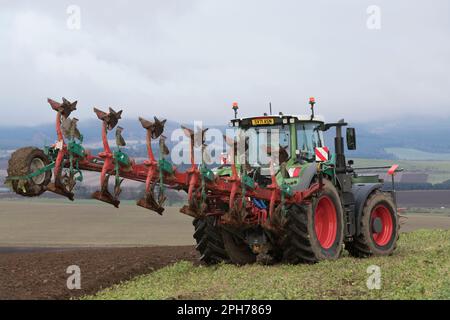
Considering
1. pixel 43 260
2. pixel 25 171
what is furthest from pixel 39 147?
pixel 43 260

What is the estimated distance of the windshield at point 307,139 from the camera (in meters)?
11.5

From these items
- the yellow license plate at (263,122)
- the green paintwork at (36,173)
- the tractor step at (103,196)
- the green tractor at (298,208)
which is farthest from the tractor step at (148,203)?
the yellow license plate at (263,122)

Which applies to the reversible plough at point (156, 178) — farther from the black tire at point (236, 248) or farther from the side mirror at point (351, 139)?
the side mirror at point (351, 139)

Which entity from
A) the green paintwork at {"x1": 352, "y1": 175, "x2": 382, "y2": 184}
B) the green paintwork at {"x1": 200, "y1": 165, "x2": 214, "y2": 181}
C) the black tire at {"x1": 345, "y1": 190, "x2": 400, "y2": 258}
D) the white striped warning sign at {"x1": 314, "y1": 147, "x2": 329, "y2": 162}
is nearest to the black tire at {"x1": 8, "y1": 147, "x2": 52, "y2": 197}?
the green paintwork at {"x1": 200, "y1": 165, "x2": 214, "y2": 181}

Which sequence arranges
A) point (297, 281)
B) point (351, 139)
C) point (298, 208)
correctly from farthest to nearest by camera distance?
point (351, 139)
point (298, 208)
point (297, 281)

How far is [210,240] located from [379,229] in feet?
12.1

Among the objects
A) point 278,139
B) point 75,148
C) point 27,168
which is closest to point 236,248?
point 278,139

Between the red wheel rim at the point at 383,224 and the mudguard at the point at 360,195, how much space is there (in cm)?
56

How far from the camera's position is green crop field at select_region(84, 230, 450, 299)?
24.7 feet

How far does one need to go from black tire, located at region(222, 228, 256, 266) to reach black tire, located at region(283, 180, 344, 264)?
995mm

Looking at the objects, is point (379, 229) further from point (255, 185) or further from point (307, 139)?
point (255, 185)

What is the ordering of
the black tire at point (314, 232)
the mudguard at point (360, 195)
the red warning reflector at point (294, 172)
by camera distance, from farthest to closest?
1. the mudguard at point (360, 195)
2. the red warning reflector at point (294, 172)
3. the black tire at point (314, 232)

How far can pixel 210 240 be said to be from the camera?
37.8 ft
